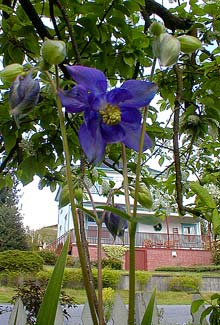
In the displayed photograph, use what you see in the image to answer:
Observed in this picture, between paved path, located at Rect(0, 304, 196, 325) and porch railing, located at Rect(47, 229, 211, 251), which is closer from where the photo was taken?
paved path, located at Rect(0, 304, 196, 325)

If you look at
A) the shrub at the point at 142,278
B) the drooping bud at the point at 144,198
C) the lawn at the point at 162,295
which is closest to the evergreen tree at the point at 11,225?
the lawn at the point at 162,295

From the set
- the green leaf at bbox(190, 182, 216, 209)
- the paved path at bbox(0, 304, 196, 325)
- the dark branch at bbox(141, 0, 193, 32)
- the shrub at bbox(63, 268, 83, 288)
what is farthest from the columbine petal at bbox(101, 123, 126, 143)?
the shrub at bbox(63, 268, 83, 288)

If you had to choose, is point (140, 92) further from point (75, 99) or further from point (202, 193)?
point (202, 193)

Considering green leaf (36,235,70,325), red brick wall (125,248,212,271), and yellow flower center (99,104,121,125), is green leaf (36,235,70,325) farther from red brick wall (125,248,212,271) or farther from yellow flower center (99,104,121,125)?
red brick wall (125,248,212,271)

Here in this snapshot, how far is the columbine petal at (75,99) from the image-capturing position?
402 millimetres

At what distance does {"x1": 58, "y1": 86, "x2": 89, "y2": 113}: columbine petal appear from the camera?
0.40m

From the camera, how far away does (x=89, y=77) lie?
16.2 inches

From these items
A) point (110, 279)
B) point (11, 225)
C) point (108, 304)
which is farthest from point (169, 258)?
point (108, 304)

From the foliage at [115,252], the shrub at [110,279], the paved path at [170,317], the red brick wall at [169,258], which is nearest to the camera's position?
the paved path at [170,317]

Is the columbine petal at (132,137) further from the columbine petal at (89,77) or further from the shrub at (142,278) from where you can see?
the shrub at (142,278)

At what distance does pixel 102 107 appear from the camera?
0.44m

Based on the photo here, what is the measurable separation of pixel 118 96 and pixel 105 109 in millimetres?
21

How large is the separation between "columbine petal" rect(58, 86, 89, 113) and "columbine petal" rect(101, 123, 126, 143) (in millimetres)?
36

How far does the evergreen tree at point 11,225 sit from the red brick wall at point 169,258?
583cm
